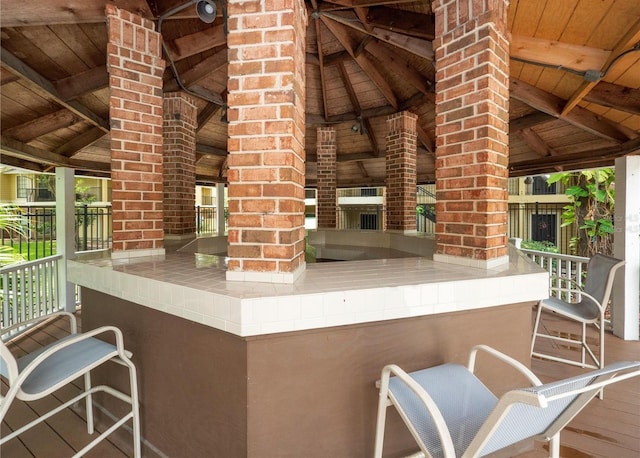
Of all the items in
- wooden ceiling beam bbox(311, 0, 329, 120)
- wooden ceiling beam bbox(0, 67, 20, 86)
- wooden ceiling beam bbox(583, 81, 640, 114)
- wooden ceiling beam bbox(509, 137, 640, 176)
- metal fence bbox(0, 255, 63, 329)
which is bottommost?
metal fence bbox(0, 255, 63, 329)

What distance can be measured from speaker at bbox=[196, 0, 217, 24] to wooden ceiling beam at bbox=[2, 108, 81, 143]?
12.0 feet

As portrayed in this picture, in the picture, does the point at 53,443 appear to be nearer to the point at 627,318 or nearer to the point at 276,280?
the point at 276,280

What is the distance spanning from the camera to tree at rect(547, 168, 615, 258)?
8.17 m

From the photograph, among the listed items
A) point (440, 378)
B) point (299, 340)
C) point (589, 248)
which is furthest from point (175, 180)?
point (589, 248)

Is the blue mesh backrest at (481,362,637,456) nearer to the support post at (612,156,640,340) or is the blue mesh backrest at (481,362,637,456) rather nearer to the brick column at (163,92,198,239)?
the support post at (612,156,640,340)

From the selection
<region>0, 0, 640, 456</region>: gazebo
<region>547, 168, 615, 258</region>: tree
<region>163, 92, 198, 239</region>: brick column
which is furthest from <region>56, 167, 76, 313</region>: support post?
<region>547, 168, 615, 258</region>: tree

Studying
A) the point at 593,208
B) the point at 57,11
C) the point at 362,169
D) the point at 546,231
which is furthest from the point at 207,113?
the point at 546,231

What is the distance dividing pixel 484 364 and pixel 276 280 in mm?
1389

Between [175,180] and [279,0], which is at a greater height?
[279,0]

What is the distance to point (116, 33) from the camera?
8.57 ft

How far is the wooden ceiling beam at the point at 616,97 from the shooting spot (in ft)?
11.1

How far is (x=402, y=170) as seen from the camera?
18.3ft

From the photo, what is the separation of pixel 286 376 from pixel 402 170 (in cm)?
457

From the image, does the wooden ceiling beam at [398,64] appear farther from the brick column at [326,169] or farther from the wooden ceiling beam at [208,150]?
the wooden ceiling beam at [208,150]
